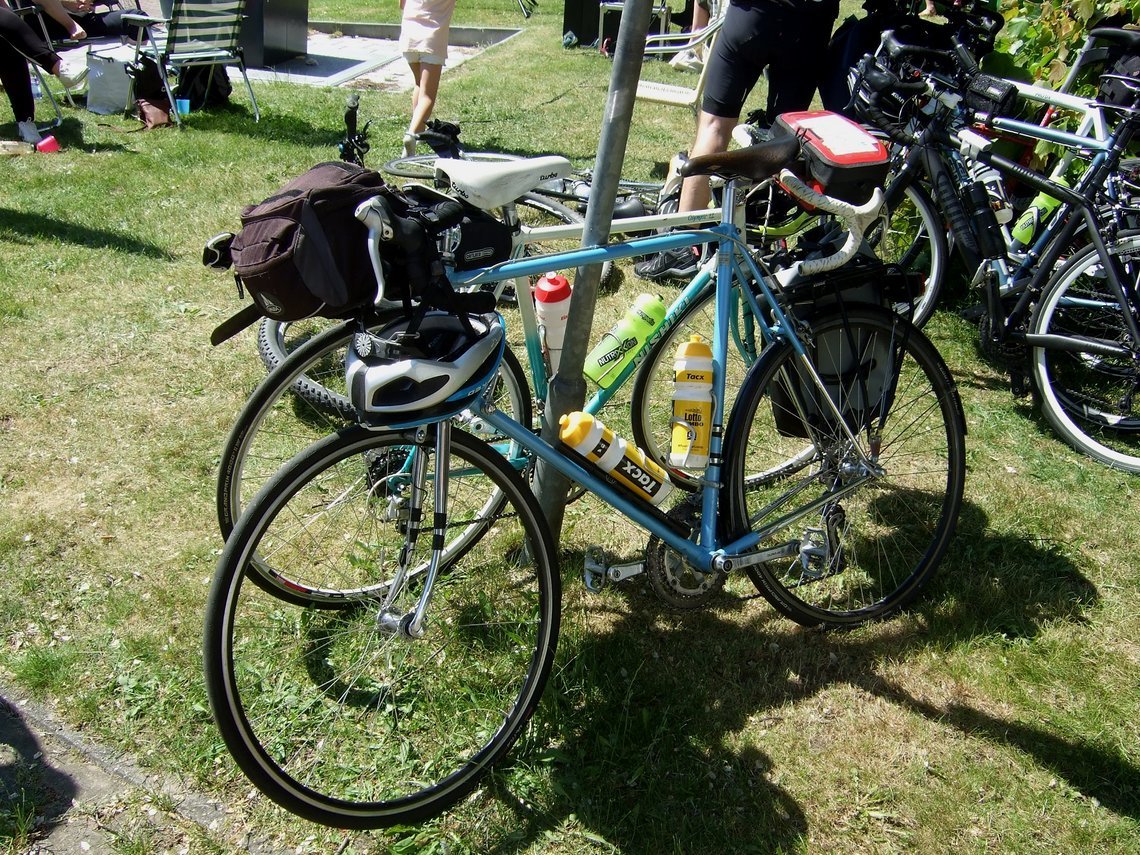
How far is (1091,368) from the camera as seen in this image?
4133 millimetres

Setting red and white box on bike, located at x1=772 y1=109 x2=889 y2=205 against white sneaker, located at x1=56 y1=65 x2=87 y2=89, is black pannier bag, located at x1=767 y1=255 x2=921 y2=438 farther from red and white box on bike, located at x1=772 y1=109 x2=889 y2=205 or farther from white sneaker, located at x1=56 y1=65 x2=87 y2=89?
white sneaker, located at x1=56 y1=65 x2=87 y2=89

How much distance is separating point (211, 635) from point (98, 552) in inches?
57.6

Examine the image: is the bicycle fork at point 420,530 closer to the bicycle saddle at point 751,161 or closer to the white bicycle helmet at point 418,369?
the white bicycle helmet at point 418,369

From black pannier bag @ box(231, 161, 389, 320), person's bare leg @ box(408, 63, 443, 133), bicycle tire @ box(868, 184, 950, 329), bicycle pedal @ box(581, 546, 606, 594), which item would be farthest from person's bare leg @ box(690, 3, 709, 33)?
black pannier bag @ box(231, 161, 389, 320)

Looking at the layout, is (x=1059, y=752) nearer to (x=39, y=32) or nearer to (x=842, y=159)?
(x=842, y=159)

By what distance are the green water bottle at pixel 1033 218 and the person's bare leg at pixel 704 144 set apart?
152 centimetres

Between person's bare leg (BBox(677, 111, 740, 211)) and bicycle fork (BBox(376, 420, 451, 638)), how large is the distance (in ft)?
9.86

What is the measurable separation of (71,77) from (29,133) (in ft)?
4.15

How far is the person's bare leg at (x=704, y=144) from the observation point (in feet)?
15.4

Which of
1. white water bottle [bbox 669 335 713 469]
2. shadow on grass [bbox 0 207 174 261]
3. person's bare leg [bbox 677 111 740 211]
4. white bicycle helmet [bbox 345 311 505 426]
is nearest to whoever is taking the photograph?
white bicycle helmet [bbox 345 311 505 426]

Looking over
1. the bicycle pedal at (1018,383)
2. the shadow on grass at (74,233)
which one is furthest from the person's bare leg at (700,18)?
the bicycle pedal at (1018,383)

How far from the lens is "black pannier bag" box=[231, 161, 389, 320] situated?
194 centimetres

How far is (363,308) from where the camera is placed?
2.22 meters

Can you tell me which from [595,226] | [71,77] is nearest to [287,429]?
[595,226]
